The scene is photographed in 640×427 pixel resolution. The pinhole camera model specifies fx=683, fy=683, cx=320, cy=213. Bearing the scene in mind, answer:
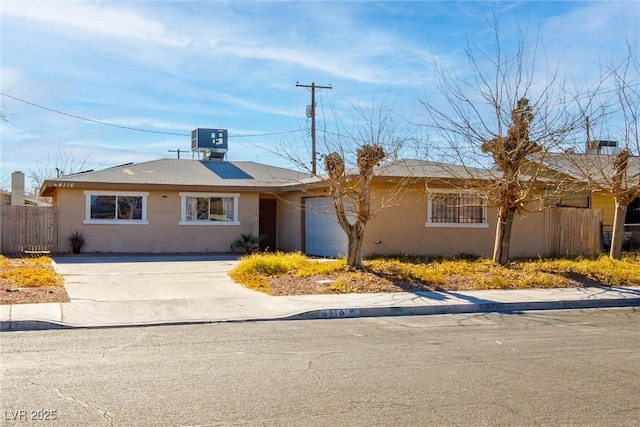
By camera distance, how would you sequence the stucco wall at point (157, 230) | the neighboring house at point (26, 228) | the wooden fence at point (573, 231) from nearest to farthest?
the wooden fence at point (573, 231) → the neighboring house at point (26, 228) → the stucco wall at point (157, 230)

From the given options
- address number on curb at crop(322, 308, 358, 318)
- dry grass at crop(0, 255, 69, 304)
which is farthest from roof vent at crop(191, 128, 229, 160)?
address number on curb at crop(322, 308, 358, 318)

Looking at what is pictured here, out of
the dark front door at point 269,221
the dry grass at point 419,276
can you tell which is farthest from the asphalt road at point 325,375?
the dark front door at point 269,221

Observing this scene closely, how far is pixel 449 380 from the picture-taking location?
7.11 meters

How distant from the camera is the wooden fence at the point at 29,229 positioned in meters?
23.2

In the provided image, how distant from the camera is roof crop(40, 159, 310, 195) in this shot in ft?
77.2

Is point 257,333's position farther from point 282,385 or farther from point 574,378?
point 574,378

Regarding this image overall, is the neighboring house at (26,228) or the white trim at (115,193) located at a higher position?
the white trim at (115,193)

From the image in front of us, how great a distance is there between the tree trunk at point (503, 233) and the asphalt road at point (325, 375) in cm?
713

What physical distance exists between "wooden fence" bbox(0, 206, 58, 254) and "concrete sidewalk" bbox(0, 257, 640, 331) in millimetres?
7475

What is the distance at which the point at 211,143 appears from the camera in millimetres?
30906

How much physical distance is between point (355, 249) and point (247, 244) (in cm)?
886

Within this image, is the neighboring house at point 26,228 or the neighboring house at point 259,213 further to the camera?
the neighboring house at point 26,228

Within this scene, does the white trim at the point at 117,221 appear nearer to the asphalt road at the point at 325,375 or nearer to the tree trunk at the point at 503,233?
the tree trunk at the point at 503,233

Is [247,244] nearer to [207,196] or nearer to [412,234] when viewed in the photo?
[207,196]
